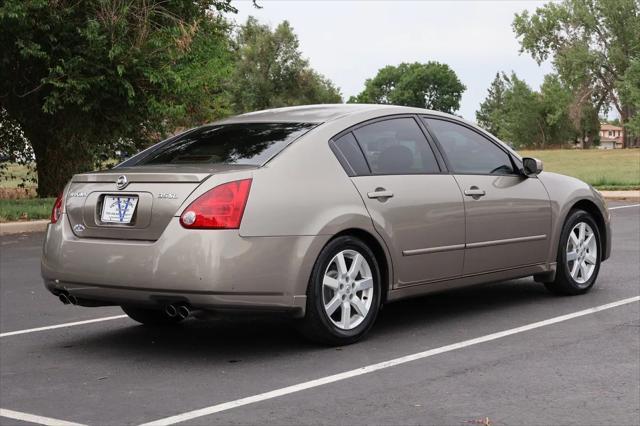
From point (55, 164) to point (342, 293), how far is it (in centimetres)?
→ 1732

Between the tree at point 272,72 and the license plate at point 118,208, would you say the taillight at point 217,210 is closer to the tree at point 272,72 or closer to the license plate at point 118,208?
the license plate at point 118,208

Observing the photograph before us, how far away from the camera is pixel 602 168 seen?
169 feet

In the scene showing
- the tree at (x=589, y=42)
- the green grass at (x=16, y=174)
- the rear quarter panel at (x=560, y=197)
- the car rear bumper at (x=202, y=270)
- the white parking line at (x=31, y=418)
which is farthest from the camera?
the tree at (x=589, y=42)

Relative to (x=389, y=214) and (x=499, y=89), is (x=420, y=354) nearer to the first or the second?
(x=389, y=214)

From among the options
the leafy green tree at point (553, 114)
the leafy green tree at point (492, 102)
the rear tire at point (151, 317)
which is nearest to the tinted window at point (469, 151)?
the rear tire at point (151, 317)

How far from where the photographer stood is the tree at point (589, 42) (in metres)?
80.4

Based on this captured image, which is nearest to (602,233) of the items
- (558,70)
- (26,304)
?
(26,304)

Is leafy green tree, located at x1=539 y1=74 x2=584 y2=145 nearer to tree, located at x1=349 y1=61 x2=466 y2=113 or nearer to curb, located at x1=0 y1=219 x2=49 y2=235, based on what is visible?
tree, located at x1=349 y1=61 x2=466 y2=113

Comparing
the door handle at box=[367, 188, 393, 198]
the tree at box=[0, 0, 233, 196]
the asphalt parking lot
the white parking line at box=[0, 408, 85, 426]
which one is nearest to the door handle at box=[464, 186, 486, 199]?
the door handle at box=[367, 188, 393, 198]

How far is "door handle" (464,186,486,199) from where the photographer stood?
743 centimetres

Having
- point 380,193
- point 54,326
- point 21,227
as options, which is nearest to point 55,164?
point 21,227

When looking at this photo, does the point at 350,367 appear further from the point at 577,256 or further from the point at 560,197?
the point at 577,256

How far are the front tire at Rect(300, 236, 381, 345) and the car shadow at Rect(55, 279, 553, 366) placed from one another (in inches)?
6.1

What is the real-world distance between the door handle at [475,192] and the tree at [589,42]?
73.4 meters
